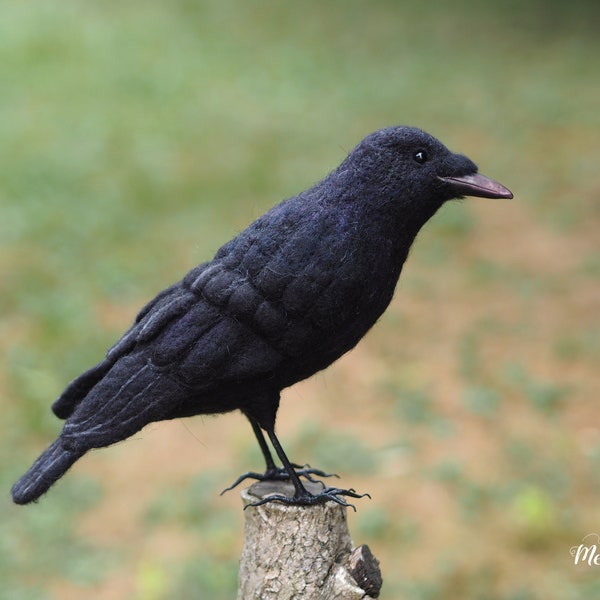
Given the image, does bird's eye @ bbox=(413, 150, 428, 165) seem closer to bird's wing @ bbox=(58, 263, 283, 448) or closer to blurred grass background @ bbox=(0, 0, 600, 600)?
bird's wing @ bbox=(58, 263, 283, 448)

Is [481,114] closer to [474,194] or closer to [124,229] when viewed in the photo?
[124,229]

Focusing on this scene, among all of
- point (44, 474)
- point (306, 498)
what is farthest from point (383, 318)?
point (44, 474)

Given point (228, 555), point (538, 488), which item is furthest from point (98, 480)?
point (538, 488)

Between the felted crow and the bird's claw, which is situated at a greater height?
the felted crow

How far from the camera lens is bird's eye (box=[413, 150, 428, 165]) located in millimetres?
2049

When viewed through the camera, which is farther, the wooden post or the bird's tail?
the wooden post

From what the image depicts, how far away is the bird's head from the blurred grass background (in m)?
1.05

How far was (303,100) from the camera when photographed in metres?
8.57

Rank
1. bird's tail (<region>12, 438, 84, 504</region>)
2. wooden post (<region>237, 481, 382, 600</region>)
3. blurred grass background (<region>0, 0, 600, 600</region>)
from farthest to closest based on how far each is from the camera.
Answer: blurred grass background (<region>0, 0, 600, 600</region>) < wooden post (<region>237, 481, 382, 600</region>) < bird's tail (<region>12, 438, 84, 504</region>)

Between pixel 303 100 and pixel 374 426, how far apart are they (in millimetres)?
4365

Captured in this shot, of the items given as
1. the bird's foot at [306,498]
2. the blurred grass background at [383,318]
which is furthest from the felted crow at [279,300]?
the blurred grass background at [383,318]

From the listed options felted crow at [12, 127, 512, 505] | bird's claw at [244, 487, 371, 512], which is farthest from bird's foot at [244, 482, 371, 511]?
felted crow at [12, 127, 512, 505]

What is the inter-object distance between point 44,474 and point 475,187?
1.12 metres

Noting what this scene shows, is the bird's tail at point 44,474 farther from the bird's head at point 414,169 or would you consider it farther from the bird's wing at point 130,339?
the bird's head at point 414,169
